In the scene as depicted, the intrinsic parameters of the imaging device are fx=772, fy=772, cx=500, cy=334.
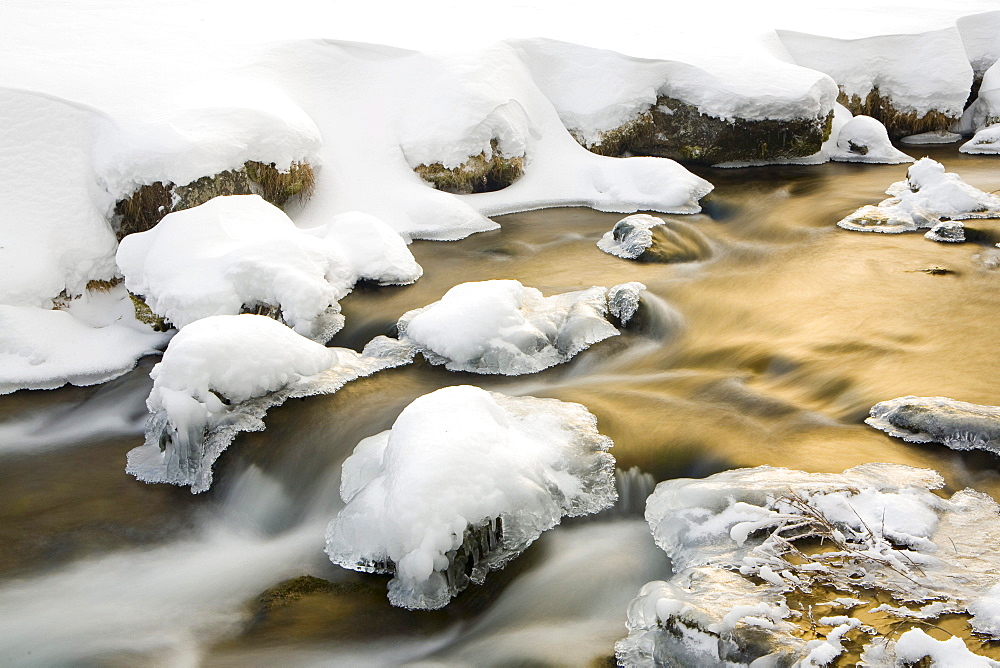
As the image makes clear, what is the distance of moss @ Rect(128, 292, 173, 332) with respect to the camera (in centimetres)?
531

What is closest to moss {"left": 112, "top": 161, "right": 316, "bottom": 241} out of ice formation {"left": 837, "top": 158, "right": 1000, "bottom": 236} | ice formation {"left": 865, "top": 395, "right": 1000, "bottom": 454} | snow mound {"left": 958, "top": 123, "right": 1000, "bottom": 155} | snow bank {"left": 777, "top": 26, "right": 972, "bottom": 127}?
ice formation {"left": 865, "top": 395, "right": 1000, "bottom": 454}

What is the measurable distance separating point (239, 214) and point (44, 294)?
1.43 metres

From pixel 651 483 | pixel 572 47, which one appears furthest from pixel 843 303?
pixel 572 47

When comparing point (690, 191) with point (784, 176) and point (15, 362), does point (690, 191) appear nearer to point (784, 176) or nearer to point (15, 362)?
point (784, 176)

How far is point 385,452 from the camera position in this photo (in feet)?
11.4

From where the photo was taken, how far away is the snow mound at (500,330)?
4.50 m

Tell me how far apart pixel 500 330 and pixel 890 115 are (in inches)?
289

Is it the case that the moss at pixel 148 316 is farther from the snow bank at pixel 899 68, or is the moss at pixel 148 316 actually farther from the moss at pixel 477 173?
the snow bank at pixel 899 68

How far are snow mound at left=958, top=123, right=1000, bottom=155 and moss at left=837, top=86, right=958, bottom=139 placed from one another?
1.76ft

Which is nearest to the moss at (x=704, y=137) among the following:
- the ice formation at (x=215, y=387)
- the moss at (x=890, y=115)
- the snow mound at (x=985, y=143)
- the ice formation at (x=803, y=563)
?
the moss at (x=890, y=115)


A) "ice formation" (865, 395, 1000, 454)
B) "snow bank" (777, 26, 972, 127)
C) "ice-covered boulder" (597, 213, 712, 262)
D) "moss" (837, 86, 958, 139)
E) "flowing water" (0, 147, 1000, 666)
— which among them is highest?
"snow bank" (777, 26, 972, 127)

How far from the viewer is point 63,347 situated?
513 centimetres

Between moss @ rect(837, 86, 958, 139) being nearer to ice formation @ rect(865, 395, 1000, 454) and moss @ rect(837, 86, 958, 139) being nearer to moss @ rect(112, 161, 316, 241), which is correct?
ice formation @ rect(865, 395, 1000, 454)

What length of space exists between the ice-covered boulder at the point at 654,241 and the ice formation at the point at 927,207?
1332 millimetres
